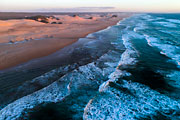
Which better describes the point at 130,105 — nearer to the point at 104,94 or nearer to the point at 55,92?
the point at 104,94

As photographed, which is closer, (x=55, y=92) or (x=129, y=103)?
(x=129, y=103)

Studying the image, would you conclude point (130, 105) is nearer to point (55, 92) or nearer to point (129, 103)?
point (129, 103)

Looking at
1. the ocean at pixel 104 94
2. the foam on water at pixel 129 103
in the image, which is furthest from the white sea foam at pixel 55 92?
the foam on water at pixel 129 103

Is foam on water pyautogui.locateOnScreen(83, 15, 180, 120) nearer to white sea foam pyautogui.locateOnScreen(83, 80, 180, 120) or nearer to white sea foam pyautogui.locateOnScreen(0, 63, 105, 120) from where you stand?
white sea foam pyautogui.locateOnScreen(83, 80, 180, 120)

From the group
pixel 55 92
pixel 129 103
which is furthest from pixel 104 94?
pixel 55 92

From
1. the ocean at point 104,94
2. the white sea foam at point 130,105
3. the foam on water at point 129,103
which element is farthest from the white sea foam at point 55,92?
the white sea foam at point 130,105

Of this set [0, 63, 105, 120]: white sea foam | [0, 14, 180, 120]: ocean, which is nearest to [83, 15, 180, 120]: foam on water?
[0, 14, 180, 120]: ocean

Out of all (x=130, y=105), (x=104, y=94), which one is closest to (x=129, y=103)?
(x=130, y=105)

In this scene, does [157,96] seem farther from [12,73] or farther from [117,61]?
[12,73]

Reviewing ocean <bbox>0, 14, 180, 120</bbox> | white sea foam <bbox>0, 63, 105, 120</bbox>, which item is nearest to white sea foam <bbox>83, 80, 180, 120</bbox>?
ocean <bbox>0, 14, 180, 120</bbox>

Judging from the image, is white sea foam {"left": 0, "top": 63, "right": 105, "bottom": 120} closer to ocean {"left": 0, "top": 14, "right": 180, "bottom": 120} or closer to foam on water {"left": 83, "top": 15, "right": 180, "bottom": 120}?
ocean {"left": 0, "top": 14, "right": 180, "bottom": 120}

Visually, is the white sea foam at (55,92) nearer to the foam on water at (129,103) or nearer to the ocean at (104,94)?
the ocean at (104,94)

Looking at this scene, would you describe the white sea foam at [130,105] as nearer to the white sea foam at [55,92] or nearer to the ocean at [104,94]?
→ the ocean at [104,94]
